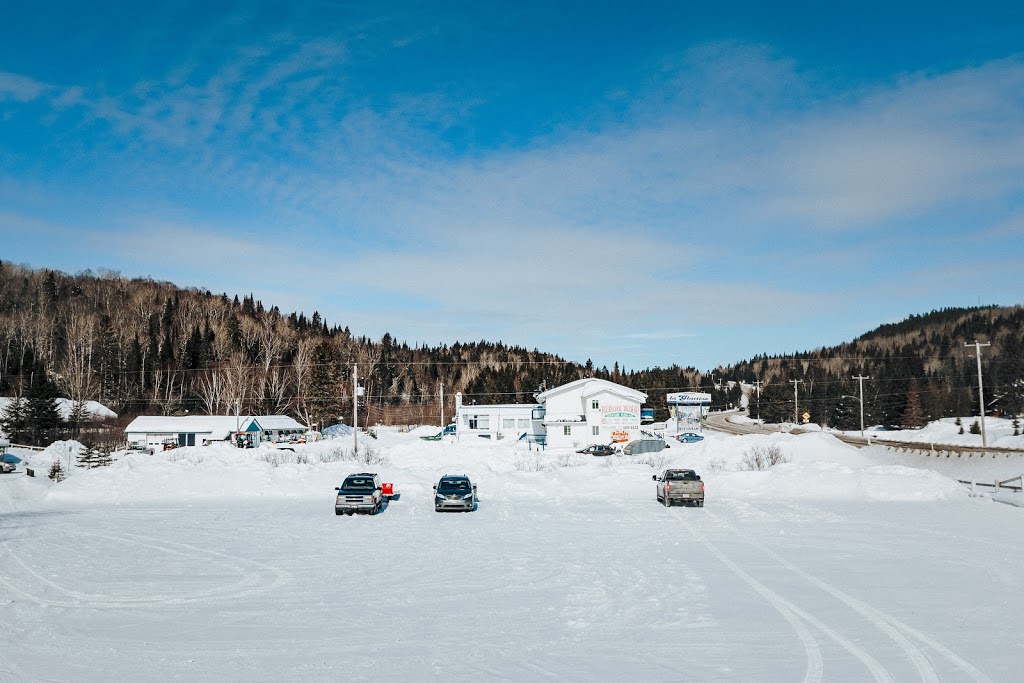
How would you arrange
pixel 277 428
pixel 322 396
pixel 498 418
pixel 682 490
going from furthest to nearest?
pixel 322 396
pixel 498 418
pixel 277 428
pixel 682 490

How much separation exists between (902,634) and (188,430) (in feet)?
249

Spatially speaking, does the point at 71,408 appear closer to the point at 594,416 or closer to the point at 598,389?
the point at 594,416

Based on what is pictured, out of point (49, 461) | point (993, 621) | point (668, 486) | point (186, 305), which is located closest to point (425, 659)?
point (993, 621)

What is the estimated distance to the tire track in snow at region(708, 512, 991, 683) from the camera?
9609 mm

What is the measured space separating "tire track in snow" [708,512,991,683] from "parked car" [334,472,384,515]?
1725 cm

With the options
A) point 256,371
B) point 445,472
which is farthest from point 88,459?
point 256,371

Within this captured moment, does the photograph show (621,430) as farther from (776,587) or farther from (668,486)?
(776,587)

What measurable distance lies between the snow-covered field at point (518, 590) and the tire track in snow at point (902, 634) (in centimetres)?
6

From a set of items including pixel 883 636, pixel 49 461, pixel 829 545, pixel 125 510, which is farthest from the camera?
pixel 49 461

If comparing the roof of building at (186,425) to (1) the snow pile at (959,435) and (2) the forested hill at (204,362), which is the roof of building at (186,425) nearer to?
(2) the forested hill at (204,362)

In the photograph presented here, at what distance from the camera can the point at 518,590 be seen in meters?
15.2

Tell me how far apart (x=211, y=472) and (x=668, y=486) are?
2559 centimetres

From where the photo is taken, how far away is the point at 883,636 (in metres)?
11.5

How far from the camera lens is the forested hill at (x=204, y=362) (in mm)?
105438
